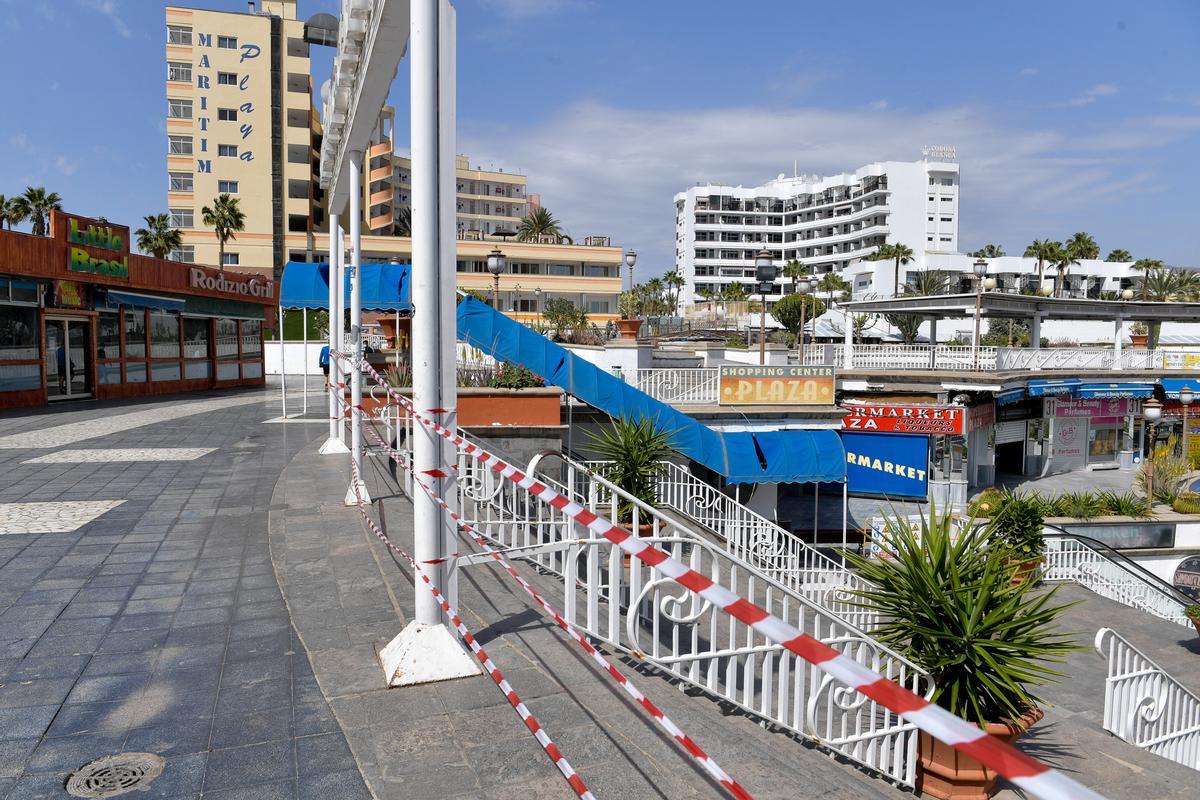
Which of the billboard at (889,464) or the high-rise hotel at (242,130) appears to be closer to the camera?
the billboard at (889,464)

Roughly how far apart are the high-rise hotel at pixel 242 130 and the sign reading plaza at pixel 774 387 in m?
49.2

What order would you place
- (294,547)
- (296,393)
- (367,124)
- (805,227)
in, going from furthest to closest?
(805,227) → (296,393) → (367,124) → (294,547)

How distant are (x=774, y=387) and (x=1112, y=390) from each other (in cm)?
1781

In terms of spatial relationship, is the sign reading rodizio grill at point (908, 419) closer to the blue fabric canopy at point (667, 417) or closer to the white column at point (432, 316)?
the blue fabric canopy at point (667, 417)

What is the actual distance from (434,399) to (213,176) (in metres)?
61.8

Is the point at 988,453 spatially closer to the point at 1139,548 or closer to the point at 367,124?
the point at 1139,548

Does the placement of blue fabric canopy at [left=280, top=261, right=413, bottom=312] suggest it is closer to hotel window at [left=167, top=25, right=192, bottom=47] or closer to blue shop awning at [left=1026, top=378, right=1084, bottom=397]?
blue shop awning at [left=1026, top=378, right=1084, bottom=397]

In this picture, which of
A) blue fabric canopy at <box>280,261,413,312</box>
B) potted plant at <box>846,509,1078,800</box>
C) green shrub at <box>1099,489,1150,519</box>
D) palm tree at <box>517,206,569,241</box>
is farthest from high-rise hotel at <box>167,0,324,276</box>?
potted plant at <box>846,509,1078,800</box>

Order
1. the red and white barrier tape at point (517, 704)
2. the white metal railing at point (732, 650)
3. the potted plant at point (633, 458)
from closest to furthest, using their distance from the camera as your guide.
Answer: the red and white barrier tape at point (517, 704), the white metal railing at point (732, 650), the potted plant at point (633, 458)

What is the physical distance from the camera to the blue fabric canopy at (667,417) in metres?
14.3

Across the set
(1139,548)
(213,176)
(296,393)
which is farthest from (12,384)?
(213,176)

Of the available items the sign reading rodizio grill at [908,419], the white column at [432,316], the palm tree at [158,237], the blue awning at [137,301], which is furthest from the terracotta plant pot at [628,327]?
the palm tree at [158,237]

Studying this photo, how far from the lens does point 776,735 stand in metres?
4.44

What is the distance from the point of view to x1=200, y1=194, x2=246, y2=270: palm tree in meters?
53.2
